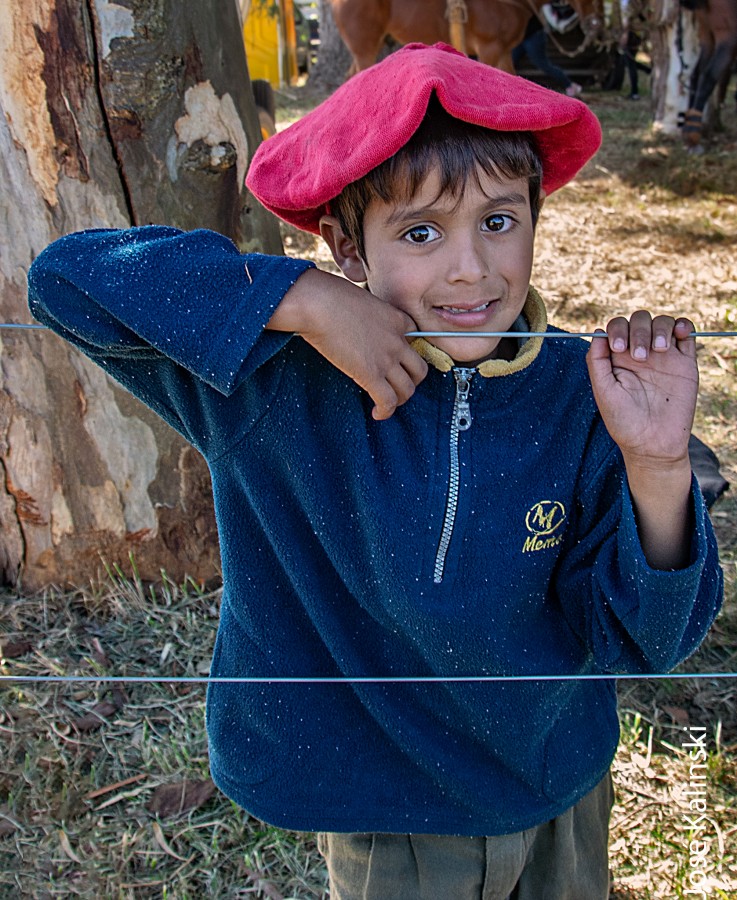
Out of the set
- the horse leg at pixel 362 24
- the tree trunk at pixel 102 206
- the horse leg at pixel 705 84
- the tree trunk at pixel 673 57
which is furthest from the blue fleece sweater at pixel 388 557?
the horse leg at pixel 362 24

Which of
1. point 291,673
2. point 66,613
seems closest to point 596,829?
point 291,673

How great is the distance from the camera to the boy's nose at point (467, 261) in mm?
1080

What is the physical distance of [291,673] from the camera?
1243 mm

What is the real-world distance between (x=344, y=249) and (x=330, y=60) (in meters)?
11.3

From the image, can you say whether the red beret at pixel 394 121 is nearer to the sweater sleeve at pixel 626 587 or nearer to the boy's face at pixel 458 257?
the boy's face at pixel 458 257

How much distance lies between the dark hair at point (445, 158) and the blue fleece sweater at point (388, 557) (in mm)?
164

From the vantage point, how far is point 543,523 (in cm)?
117

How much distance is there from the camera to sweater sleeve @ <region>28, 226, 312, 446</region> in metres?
1.00

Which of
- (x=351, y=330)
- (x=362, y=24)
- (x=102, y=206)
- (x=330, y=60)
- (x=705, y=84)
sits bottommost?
(x=330, y=60)

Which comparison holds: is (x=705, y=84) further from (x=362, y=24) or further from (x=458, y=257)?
(x=458, y=257)

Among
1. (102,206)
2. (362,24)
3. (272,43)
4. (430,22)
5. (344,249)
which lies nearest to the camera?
(344,249)

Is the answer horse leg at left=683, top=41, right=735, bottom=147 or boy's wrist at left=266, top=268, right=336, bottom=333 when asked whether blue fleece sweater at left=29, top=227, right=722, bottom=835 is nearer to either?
boy's wrist at left=266, top=268, right=336, bottom=333

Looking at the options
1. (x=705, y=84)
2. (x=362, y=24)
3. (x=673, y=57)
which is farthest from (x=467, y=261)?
(x=362, y=24)

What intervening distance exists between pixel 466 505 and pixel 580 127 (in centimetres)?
50
